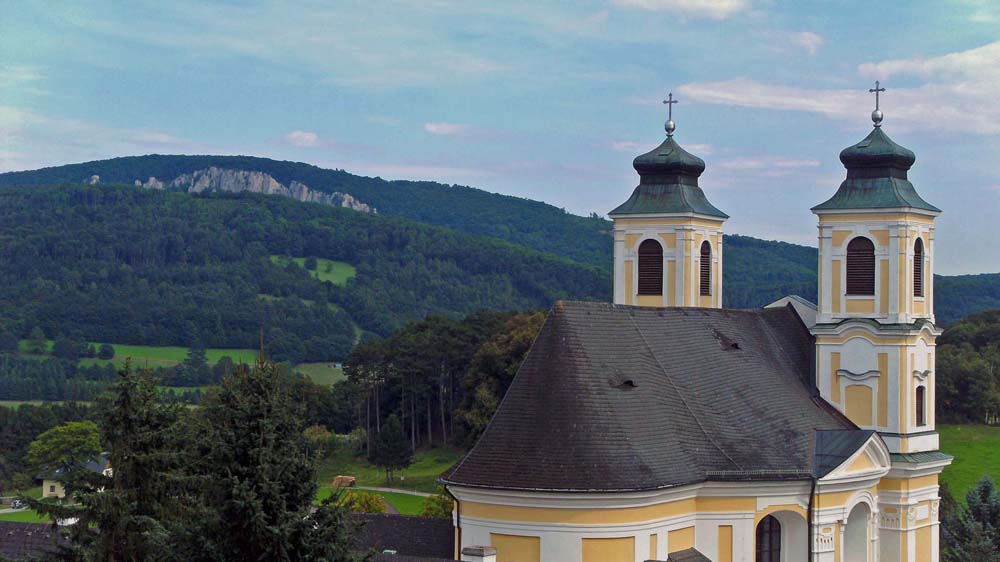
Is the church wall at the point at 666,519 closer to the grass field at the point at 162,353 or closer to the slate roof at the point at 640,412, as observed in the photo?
the slate roof at the point at 640,412

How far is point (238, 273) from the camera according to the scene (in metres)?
173

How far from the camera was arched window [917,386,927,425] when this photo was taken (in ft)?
118

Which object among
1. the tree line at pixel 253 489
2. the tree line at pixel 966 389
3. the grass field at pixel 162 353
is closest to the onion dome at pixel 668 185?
the tree line at pixel 253 489

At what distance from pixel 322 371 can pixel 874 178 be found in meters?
109

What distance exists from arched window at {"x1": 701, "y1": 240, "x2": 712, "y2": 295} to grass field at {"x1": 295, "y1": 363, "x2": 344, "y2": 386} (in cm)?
9437

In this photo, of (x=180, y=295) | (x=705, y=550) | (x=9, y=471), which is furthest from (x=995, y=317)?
(x=180, y=295)

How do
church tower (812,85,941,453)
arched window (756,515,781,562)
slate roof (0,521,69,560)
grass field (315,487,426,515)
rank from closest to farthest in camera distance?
arched window (756,515,781,562), church tower (812,85,941,453), slate roof (0,521,69,560), grass field (315,487,426,515)

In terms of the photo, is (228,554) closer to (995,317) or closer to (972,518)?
(972,518)

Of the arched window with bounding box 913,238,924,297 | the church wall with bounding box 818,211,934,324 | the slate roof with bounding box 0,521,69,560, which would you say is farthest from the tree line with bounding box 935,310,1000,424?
the slate roof with bounding box 0,521,69,560

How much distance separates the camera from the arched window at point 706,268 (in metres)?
40.7

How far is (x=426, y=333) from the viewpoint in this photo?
284ft

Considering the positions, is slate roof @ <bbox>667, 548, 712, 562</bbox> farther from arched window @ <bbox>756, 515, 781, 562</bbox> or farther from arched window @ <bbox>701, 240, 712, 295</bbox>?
arched window @ <bbox>701, 240, 712, 295</bbox>

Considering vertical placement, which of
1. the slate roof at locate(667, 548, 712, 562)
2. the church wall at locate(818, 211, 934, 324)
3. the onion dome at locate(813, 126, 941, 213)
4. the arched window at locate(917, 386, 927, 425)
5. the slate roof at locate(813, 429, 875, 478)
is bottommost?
the slate roof at locate(667, 548, 712, 562)

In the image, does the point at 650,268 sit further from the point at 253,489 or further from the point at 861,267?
the point at 253,489
